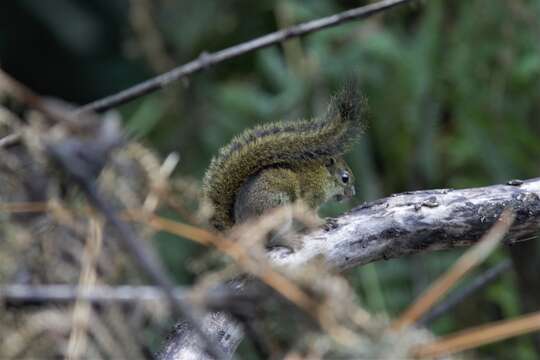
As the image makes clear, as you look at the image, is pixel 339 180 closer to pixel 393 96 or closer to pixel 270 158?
pixel 270 158

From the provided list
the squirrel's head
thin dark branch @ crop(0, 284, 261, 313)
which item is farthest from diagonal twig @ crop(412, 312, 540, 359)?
the squirrel's head

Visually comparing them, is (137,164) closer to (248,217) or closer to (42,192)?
(42,192)

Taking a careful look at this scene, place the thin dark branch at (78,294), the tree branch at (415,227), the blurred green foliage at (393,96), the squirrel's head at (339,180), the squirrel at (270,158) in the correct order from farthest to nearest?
the blurred green foliage at (393,96), the squirrel's head at (339,180), the squirrel at (270,158), the tree branch at (415,227), the thin dark branch at (78,294)

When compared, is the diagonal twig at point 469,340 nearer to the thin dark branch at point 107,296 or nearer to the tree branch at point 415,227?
the thin dark branch at point 107,296

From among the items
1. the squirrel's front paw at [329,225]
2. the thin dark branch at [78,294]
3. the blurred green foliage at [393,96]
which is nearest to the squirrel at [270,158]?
the squirrel's front paw at [329,225]

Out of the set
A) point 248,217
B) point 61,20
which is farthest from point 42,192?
point 61,20

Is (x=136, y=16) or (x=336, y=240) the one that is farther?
(x=136, y=16)

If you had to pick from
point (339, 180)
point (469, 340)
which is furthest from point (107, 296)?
point (339, 180)
